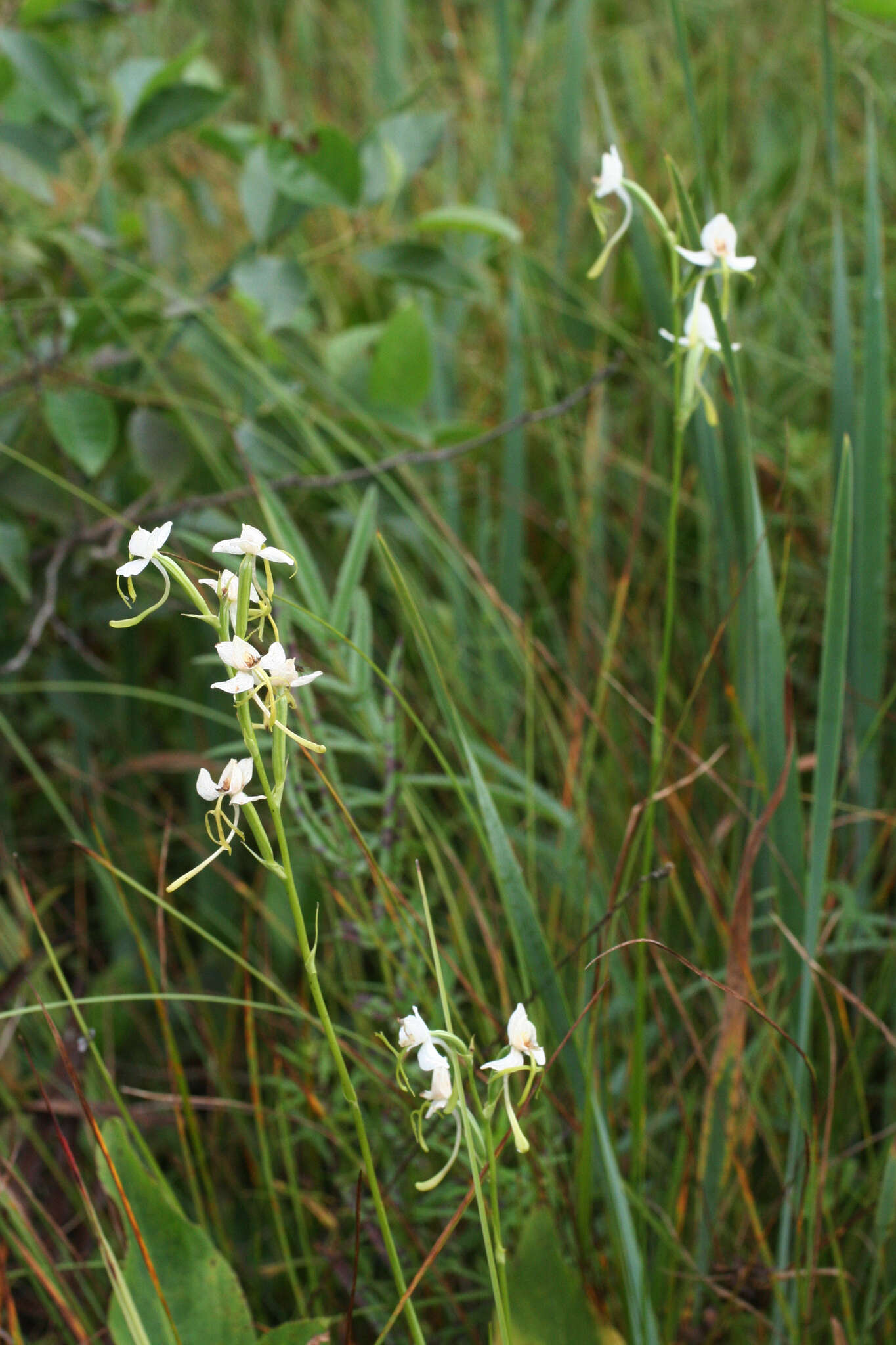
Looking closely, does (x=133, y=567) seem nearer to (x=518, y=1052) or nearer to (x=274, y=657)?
(x=274, y=657)

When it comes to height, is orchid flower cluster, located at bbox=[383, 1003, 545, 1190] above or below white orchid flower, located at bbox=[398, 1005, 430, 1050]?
below

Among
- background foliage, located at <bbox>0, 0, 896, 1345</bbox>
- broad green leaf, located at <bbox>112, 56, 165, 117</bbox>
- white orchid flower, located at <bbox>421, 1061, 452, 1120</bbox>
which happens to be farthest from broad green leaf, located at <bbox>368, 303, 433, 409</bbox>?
white orchid flower, located at <bbox>421, 1061, 452, 1120</bbox>

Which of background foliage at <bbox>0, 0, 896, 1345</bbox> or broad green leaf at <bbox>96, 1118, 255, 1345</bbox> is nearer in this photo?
broad green leaf at <bbox>96, 1118, 255, 1345</bbox>

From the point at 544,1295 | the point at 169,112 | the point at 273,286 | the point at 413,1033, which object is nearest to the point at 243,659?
the point at 413,1033


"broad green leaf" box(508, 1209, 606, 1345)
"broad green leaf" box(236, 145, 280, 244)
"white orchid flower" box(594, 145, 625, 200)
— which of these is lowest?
"broad green leaf" box(508, 1209, 606, 1345)

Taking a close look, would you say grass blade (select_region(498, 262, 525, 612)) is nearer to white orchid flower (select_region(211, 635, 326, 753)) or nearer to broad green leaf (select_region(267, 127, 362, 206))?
broad green leaf (select_region(267, 127, 362, 206))

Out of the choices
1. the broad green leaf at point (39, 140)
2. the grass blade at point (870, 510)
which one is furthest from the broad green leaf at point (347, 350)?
the grass blade at point (870, 510)

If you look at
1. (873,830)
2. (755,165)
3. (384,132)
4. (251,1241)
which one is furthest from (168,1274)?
(755,165)
